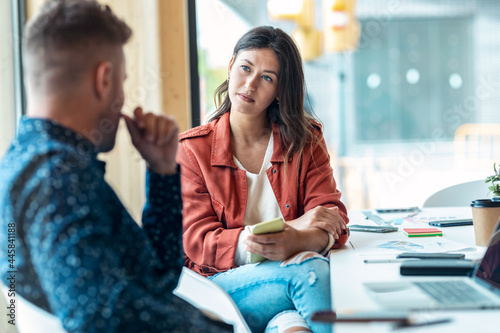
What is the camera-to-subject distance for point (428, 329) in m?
0.73

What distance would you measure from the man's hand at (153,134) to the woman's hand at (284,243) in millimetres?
427

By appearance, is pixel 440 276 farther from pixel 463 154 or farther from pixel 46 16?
pixel 463 154

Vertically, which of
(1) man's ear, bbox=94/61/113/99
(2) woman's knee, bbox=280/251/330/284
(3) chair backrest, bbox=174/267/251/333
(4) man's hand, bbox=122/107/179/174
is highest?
(1) man's ear, bbox=94/61/113/99

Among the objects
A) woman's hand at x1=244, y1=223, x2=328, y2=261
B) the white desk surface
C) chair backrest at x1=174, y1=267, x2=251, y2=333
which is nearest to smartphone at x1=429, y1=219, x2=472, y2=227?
the white desk surface

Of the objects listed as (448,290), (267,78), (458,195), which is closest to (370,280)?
(448,290)

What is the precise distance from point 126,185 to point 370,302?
8.31 ft

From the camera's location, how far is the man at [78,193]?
0.69 m

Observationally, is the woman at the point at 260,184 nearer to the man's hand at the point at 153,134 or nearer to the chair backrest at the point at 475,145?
the man's hand at the point at 153,134

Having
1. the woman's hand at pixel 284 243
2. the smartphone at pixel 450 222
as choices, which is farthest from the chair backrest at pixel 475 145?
the woman's hand at pixel 284 243

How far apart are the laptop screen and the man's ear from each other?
765mm

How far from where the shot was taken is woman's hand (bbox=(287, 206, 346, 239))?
1.50 m

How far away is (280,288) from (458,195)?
145 cm

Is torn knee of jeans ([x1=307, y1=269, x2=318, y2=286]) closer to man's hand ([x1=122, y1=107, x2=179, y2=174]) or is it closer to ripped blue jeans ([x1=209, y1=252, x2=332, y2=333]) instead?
ripped blue jeans ([x1=209, y1=252, x2=332, y2=333])

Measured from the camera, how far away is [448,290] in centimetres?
92
